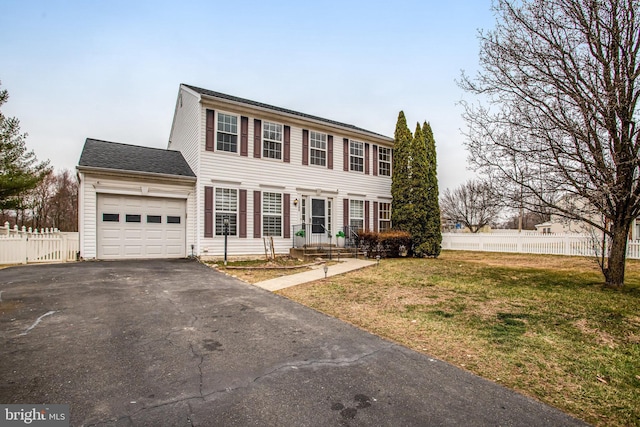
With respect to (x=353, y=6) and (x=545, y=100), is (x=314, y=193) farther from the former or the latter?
(x=545, y=100)

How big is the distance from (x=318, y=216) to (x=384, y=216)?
4097 mm

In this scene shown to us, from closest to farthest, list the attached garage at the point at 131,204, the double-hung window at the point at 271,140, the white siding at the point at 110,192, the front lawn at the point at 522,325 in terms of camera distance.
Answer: the front lawn at the point at 522,325 → the white siding at the point at 110,192 → the attached garage at the point at 131,204 → the double-hung window at the point at 271,140

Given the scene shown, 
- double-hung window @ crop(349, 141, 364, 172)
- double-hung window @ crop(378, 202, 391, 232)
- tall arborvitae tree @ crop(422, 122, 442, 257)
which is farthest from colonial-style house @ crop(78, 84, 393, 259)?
tall arborvitae tree @ crop(422, 122, 442, 257)

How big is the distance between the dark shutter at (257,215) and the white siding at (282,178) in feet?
0.44

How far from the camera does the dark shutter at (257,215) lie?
1344cm

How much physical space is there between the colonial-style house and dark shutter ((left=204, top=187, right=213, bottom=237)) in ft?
0.13

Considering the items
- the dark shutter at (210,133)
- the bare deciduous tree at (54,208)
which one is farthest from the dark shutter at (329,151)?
the bare deciduous tree at (54,208)

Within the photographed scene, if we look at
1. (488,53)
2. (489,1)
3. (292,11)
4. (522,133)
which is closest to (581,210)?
(522,133)

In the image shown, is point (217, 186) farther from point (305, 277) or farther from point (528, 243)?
point (528, 243)

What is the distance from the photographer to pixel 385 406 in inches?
101

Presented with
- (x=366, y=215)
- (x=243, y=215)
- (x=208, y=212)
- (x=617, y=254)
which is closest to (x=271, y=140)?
(x=243, y=215)

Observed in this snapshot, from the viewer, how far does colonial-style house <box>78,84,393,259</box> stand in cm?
1193

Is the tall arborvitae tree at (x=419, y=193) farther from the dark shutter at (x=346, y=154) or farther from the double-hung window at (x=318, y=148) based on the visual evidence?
the double-hung window at (x=318, y=148)

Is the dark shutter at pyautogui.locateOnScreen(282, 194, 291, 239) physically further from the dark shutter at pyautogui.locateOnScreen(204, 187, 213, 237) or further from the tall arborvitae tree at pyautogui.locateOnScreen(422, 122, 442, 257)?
the tall arborvitae tree at pyautogui.locateOnScreen(422, 122, 442, 257)
